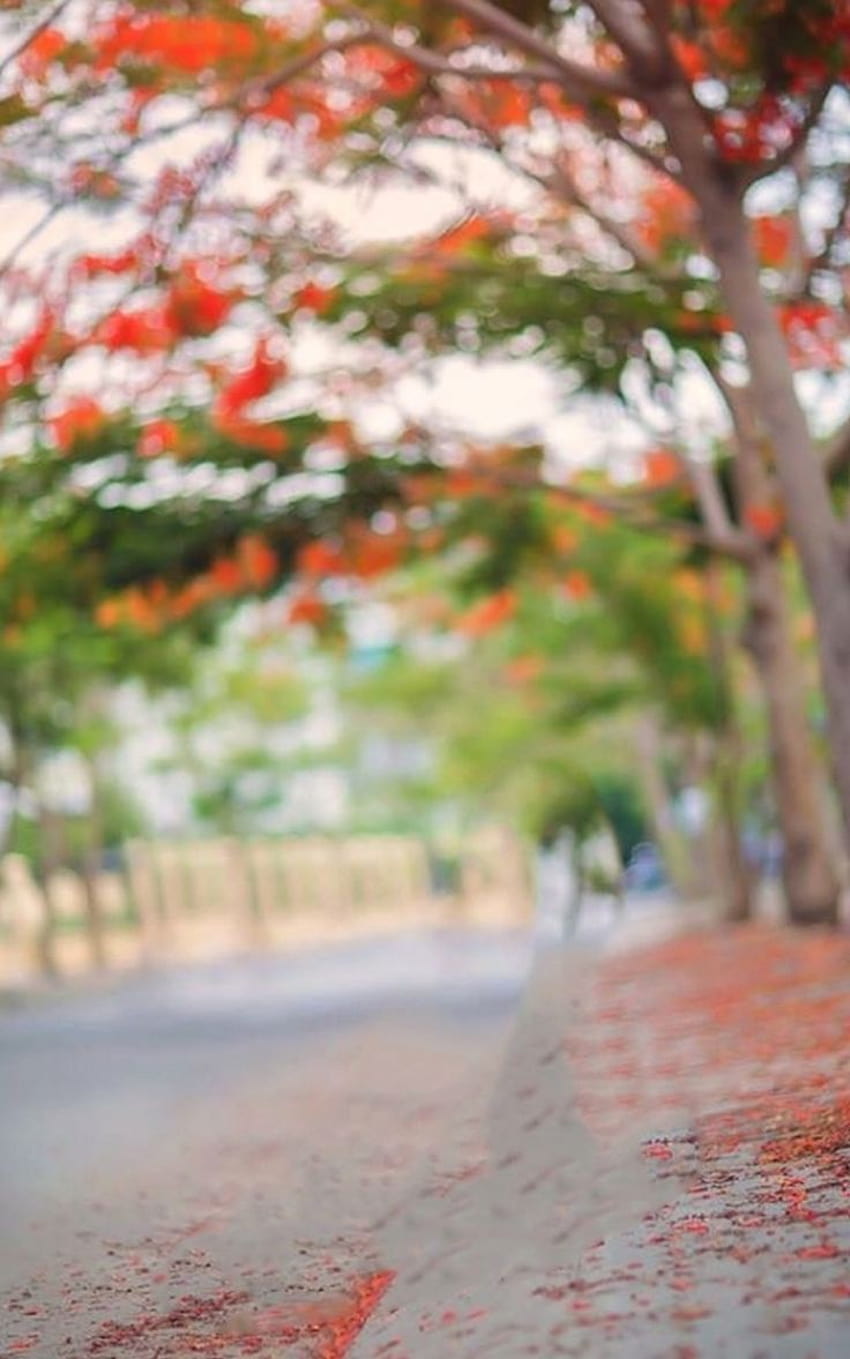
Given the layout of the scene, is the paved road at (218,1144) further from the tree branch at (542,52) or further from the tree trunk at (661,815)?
the tree trunk at (661,815)

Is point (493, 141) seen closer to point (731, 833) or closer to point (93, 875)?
→ point (731, 833)

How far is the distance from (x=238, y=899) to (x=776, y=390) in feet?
120

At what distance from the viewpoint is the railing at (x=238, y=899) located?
40.2 m

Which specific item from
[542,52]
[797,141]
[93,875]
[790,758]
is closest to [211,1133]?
[542,52]

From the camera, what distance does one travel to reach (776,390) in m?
12.6

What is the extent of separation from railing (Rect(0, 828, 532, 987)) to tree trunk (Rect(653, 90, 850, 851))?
24.1 meters

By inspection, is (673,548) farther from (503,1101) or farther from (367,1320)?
(367,1320)

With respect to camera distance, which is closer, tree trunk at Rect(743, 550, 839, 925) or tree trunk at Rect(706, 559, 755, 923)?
tree trunk at Rect(743, 550, 839, 925)

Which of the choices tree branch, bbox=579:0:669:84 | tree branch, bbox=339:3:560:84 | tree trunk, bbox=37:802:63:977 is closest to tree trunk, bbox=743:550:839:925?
tree branch, bbox=579:0:669:84

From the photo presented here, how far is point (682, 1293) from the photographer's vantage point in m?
5.86

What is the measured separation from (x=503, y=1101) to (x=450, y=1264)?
15.7 ft

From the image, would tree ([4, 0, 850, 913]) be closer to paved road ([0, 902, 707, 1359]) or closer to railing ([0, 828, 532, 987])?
paved road ([0, 902, 707, 1359])

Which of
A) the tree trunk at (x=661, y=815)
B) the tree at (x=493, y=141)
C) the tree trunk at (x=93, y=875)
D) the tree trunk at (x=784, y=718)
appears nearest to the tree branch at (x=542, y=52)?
the tree at (x=493, y=141)

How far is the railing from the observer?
4016 cm
